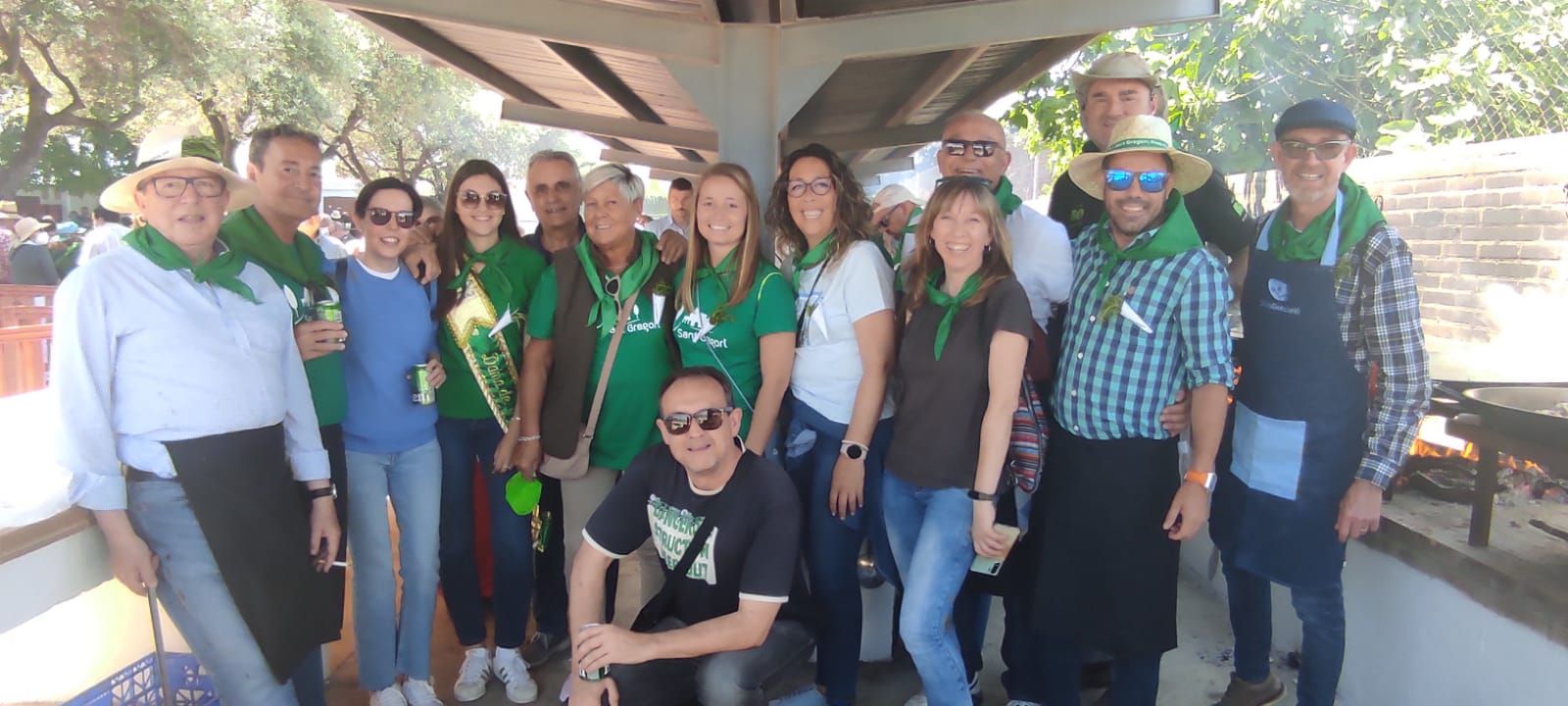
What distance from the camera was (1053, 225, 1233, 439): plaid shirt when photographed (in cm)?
223

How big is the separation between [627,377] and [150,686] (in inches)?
63.5

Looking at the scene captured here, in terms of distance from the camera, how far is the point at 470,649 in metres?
3.12

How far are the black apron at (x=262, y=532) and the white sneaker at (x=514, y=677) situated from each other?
0.77 meters

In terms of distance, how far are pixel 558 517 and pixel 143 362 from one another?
1.62 m

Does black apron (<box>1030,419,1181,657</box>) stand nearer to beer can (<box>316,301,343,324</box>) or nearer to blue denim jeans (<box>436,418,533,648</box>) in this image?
blue denim jeans (<box>436,418,533,648</box>)

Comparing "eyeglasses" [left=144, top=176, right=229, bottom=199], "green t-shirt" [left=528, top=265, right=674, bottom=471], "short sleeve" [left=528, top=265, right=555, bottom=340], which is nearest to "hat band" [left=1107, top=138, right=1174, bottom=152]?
"green t-shirt" [left=528, top=265, right=674, bottom=471]

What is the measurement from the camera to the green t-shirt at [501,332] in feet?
9.49

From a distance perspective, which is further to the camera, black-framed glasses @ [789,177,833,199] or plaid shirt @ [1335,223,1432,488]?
black-framed glasses @ [789,177,833,199]

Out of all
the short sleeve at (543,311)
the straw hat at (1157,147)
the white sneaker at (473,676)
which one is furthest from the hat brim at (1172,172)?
the white sneaker at (473,676)

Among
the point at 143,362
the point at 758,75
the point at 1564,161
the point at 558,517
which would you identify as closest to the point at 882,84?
the point at 758,75

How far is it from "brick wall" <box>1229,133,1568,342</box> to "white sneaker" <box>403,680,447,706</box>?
528 cm

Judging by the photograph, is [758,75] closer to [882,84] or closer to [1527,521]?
[1527,521]

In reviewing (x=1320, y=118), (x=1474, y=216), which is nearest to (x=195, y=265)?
(x=1320, y=118)

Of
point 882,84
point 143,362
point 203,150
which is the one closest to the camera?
point 143,362
